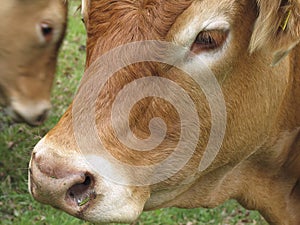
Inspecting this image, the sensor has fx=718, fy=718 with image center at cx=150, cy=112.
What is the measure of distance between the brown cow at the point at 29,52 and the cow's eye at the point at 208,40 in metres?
2.80

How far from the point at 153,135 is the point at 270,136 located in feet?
2.77

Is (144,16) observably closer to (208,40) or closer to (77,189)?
(208,40)

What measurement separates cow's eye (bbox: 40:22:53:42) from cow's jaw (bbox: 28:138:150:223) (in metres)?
2.76

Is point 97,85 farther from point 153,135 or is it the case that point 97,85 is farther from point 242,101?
point 242,101

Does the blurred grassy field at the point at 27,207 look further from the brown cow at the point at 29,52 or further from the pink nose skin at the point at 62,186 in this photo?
the pink nose skin at the point at 62,186

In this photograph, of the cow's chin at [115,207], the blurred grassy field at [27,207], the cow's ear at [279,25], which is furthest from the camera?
the blurred grassy field at [27,207]

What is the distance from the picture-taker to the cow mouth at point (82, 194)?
122 inches

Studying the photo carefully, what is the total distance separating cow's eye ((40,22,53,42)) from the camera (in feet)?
19.0

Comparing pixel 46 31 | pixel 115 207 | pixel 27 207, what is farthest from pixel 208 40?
pixel 27 207

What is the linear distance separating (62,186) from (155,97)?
581 millimetres

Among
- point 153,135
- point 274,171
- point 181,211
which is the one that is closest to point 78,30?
point 181,211

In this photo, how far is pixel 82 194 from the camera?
3113mm

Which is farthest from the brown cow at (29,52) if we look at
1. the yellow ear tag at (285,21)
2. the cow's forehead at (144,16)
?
the yellow ear tag at (285,21)

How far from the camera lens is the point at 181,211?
237 inches
